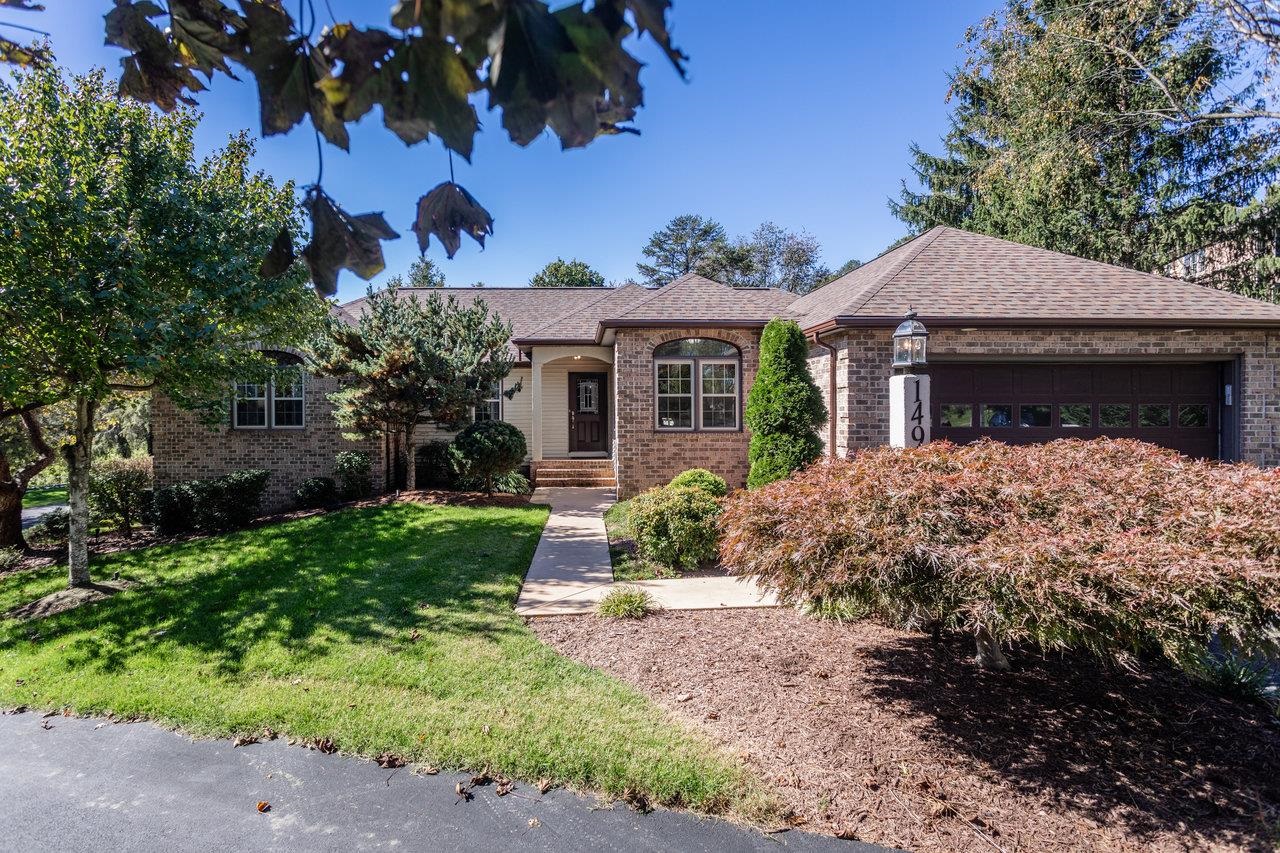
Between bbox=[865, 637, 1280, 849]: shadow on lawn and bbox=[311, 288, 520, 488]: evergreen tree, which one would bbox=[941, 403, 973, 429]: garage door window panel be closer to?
bbox=[865, 637, 1280, 849]: shadow on lawn

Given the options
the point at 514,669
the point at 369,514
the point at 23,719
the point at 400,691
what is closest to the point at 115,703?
the point at 23,719

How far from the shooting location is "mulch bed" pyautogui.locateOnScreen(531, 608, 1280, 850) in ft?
10.1

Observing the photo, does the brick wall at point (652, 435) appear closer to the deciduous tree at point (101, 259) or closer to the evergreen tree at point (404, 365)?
the evergreen tree at point (404, 365)

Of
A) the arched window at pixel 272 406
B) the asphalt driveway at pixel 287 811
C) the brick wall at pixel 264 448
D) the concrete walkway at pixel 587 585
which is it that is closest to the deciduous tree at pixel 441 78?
the asphalt driveway at pixel 287 811

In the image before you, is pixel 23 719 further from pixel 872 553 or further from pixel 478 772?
pixel 872 553

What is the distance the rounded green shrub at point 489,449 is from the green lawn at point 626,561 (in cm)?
284

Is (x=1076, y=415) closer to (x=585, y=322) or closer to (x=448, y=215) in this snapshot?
(x=585, y=322)

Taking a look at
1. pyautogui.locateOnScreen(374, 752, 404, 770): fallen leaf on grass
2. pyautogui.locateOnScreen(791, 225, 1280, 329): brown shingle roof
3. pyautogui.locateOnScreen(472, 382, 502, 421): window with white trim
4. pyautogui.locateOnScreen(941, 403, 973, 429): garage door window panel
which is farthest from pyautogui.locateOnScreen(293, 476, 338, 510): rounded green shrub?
pyautogui.locateOnScreen(941, 403, 973, 429): garage door window panel

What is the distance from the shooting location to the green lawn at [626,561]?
7.36 metres

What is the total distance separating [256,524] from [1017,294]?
1334 cm

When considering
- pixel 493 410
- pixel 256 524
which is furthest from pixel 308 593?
pixel 493 410

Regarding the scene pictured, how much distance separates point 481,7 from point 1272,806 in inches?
194

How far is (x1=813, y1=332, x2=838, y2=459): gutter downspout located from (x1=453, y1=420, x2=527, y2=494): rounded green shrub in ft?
19.1

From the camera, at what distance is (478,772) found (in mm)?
3545
